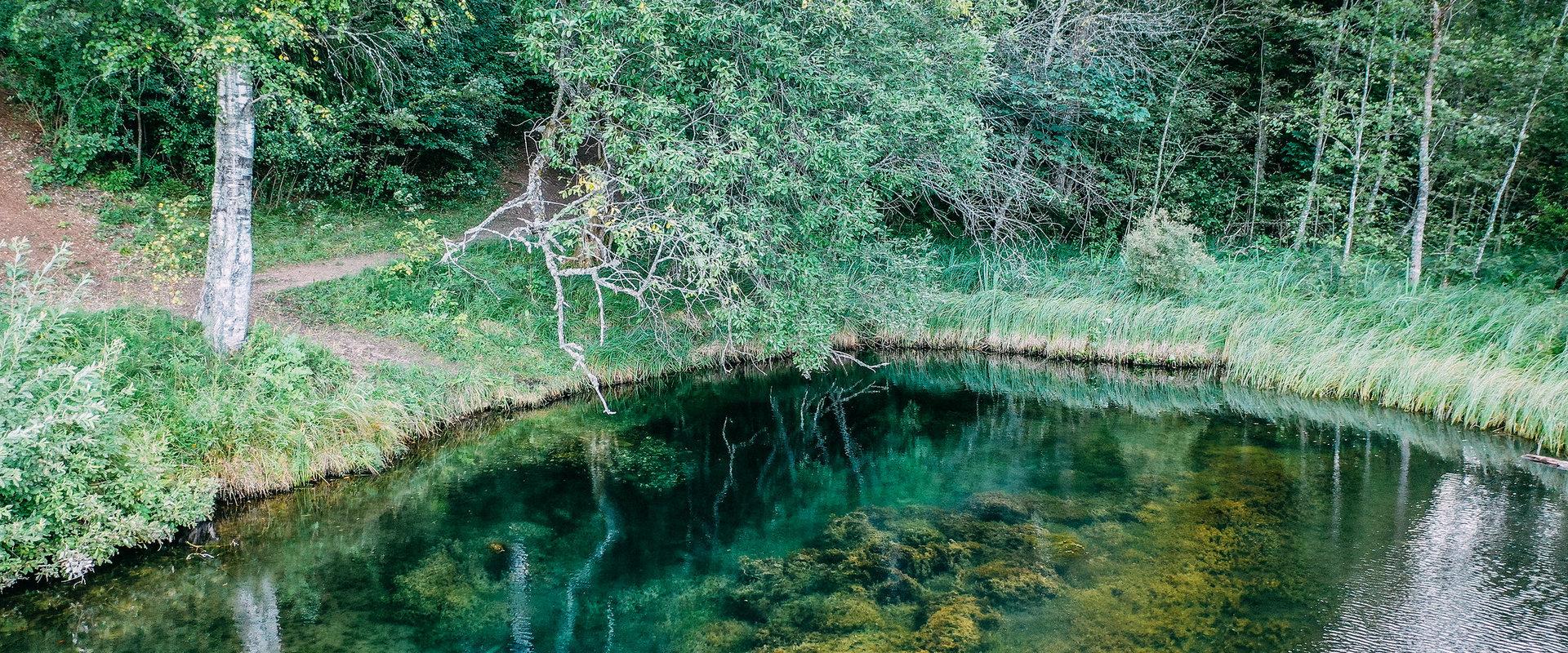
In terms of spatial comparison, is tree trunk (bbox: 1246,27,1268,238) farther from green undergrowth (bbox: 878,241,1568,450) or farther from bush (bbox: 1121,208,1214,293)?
bush (bbox: 1121,208,1214,293)

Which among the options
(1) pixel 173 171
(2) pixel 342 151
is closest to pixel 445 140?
(2) pixel 342 151

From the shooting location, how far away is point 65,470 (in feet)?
21.2

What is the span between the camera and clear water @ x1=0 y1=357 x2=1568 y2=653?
6.35 m

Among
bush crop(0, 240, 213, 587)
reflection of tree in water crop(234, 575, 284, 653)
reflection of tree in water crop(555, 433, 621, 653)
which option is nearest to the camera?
reflection of tree in water crop(234, 575, 284, 653)

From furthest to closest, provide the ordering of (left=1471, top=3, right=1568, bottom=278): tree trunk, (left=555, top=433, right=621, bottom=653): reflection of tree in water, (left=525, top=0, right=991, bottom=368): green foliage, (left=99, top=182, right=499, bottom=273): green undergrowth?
(left=99, top=182, right=499, bottom=273): green undergrowth
(left=1471, top=3, right=1568, bottom=278): tree trunk
(left=525, top=0, right=991, bottom=368): green foliage
(left=555, top=433, right=621, bottom=653): reflection of tree in water

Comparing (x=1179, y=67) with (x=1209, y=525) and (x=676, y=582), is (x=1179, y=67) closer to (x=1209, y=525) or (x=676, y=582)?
(x=1209, y=525)

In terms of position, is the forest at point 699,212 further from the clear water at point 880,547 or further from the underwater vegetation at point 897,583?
the underwater vegetation at point 897,583

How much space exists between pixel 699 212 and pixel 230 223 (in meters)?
4.80

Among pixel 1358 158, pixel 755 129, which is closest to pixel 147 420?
pixel 755 129

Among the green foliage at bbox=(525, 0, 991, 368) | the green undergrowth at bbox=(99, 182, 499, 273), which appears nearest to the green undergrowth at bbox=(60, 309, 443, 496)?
the green undergrowth at bbox=(99, 182, 499, 273)

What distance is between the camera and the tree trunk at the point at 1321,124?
14508 mm

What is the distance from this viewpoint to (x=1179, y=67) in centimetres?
1819

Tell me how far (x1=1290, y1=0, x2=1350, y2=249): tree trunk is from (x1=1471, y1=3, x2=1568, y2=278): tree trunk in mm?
2446

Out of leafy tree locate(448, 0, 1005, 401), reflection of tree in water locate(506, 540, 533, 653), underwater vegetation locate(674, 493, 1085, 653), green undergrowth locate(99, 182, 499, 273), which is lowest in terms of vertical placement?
reflection of tree in water locate(506, 540, 533, 653)
